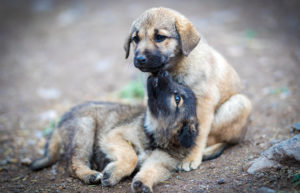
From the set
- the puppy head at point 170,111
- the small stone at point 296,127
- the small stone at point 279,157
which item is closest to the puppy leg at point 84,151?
the puppy head at point 170,111

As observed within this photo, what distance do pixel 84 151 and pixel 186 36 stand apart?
2425 mm

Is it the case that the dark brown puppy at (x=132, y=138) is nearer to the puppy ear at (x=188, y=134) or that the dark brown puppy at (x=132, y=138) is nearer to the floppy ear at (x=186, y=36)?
the puppy ear at (x=188, y=134)

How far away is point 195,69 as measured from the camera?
16.7 ft

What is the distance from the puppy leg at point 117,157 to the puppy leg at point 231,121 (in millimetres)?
1544

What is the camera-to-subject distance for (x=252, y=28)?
33.4 ft

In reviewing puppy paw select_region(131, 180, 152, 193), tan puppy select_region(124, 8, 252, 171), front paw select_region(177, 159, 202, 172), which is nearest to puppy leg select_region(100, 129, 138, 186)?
puppy paw select_region(131, 180, 152, 193)

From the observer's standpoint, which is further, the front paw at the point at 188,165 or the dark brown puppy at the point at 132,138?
the front paw at the point at 188,165

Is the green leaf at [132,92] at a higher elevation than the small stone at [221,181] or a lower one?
higher

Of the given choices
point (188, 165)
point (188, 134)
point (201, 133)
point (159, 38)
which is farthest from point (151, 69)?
point (188, 165)

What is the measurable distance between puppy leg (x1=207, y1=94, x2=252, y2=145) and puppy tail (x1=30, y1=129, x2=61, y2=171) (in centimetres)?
264

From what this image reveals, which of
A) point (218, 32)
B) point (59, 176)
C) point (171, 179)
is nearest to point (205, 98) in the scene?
point (171, 179)

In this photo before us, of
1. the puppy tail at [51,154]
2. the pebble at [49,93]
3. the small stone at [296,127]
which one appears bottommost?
the puppy tail at [51,154]

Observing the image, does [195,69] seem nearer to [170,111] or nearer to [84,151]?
[170,111]

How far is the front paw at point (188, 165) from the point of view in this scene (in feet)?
15.9
